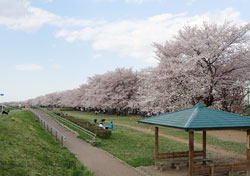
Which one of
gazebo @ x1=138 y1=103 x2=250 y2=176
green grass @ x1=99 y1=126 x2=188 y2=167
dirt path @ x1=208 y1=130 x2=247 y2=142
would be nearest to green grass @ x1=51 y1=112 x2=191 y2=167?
green grass @ x1=99 y1=126 x2=188 y2=167

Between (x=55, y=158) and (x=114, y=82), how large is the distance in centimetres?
4386

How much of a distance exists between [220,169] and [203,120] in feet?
6.84

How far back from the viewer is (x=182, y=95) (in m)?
26.9

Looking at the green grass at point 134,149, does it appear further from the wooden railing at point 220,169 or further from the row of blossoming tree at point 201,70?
the row of blossoming tree at point 201,70

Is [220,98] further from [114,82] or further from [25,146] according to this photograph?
[114,82]

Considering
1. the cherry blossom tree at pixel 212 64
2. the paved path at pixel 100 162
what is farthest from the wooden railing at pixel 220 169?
the cherry blossom tree at pixel 212 64

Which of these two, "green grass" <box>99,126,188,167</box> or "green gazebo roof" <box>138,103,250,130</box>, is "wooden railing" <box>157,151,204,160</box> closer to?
"green grass" <box>99,126,188,167</box>

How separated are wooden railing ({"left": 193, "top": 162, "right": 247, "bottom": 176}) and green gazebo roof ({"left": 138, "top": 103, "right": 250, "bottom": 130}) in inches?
62.4

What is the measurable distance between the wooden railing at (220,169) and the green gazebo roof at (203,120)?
1586mm

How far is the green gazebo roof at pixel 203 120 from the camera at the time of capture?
994cm

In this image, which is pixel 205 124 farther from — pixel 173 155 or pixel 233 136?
pixel 233 136

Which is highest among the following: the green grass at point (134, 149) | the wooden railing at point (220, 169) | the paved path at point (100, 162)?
the wooden railing at point (220, 169)

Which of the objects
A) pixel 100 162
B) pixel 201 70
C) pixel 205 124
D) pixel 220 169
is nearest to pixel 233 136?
pixel 201 70

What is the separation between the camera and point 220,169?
10.6 meters
